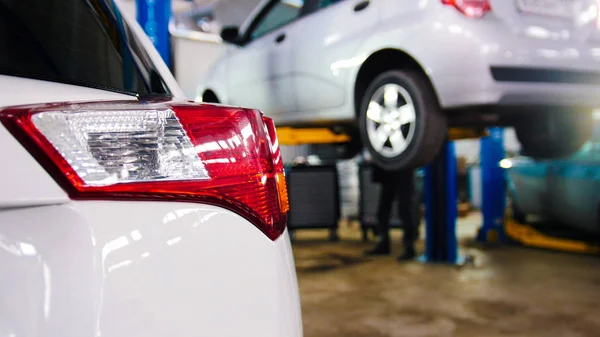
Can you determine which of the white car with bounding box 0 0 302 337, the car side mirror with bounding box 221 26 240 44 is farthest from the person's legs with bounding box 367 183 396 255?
the white car with bounding box 0 0 302 337

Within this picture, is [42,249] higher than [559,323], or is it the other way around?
[42,249]

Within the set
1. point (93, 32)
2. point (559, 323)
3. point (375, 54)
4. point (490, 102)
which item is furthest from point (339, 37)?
point (93, 32)

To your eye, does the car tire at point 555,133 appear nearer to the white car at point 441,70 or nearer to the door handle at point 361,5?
the white car at point 441,70

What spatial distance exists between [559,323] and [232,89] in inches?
109

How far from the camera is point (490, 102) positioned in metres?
2.48

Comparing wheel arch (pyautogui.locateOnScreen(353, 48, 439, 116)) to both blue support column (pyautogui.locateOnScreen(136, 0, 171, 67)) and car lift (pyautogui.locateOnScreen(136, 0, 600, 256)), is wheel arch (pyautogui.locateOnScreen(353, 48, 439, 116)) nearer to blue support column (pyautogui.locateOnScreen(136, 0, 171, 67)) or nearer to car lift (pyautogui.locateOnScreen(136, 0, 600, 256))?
car lift (pyautogui.locateOnScreen(136, 0, 600, 256))

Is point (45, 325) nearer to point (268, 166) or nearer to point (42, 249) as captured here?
point (42, 249)

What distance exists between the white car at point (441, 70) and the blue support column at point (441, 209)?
1.66 m

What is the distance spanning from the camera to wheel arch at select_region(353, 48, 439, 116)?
108 inches

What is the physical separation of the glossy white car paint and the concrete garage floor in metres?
1.24

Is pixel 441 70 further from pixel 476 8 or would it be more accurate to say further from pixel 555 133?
pixel 555 133

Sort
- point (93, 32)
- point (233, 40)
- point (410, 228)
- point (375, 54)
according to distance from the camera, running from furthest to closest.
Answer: point (410, 228)
point (233, 40)
point (375, 54)
point (93, 32)

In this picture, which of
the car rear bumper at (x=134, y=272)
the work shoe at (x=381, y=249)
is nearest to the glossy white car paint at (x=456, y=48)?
the car rear bumper at (x=134, y=272)

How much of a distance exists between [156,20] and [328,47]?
103 cm
